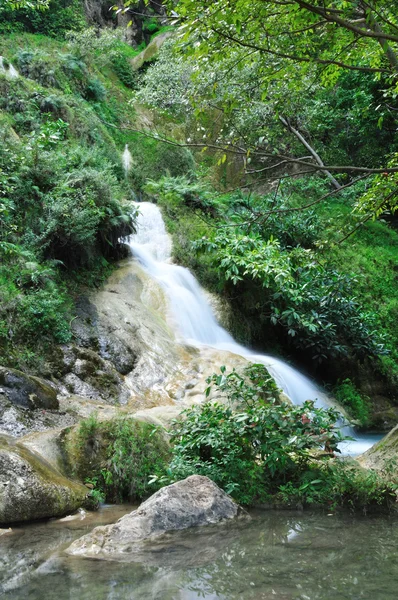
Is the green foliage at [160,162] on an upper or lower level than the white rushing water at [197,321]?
upper

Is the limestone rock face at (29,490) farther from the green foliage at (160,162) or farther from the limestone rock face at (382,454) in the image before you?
the green foliage at (160,162)

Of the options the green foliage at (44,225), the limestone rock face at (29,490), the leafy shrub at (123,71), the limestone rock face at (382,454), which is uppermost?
the leafy shrub at (123,71)

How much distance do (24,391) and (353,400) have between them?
848cm

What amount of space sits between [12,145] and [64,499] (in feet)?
27.2

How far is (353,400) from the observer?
12.8 meters

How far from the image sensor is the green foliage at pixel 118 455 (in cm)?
571

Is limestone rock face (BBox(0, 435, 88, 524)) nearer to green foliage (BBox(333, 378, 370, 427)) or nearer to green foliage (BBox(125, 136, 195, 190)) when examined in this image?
green foliage (BBox(333, 378, 370, 427))

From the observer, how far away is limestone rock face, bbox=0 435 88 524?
4.78m

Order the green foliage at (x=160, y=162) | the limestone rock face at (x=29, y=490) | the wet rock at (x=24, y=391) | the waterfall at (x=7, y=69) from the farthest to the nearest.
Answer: the green foliage at (x=160, y=162) → the waterfall at (x=7, y=69) → the wet rock at (x=24, y=391) → the limestone rock face at (x=29, y=490)

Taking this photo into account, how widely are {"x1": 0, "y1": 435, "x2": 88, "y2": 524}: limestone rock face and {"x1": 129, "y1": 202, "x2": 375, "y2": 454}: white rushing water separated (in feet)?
20.1

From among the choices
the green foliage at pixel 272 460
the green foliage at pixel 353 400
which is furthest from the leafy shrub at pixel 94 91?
the green foliage at pixel 272 460

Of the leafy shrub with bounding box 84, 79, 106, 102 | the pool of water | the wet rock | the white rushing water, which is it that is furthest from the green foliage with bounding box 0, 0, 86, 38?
the pool of water

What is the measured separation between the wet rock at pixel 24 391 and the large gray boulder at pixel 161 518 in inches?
119

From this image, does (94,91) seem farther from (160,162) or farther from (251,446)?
(251,446)
